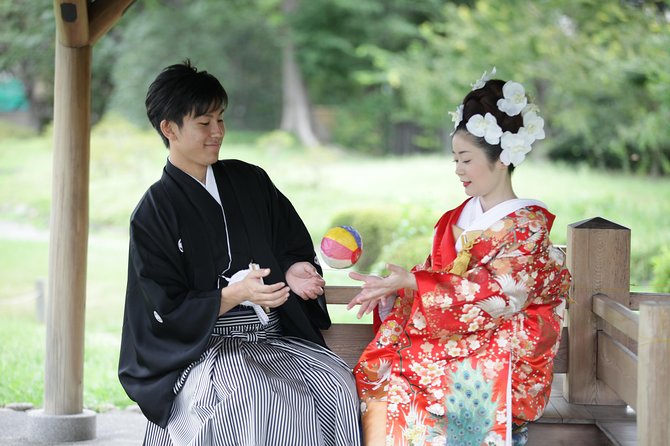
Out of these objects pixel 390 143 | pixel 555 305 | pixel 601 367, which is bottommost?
pixel 601 367

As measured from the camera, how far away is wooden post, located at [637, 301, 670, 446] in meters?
2.34

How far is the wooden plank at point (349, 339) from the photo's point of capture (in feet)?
11.3

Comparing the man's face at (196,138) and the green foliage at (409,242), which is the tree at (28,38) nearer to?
the green foliage at (409,242)

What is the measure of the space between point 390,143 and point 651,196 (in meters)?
7.87

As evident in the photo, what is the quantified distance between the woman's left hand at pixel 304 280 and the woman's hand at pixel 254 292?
32 centimetres

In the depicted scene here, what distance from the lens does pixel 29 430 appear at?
4.05 metres

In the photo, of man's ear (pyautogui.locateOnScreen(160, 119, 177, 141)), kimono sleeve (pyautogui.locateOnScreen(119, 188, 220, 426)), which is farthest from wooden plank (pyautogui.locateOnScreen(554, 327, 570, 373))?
man's ear (pyautogui.locateOnScreen(160, 119, 177, 141))

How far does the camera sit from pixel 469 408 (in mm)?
2848

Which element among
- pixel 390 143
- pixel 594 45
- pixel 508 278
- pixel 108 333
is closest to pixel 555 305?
pixel 508 278

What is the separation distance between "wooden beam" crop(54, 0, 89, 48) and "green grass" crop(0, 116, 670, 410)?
3.03 meters

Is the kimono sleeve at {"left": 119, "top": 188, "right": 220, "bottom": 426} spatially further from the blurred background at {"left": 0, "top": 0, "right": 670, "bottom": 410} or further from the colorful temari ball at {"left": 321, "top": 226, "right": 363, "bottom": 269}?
the blurred background at {"left": 0, "top": 0, "right": 670, "bottom": 410}

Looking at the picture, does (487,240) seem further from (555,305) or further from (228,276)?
(228,276)

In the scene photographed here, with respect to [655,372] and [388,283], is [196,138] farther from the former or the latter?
[655,372]

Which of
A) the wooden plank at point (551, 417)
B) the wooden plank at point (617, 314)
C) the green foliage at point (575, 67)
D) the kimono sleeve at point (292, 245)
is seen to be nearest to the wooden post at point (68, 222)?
the kimono sleeve at point (292, 245)
